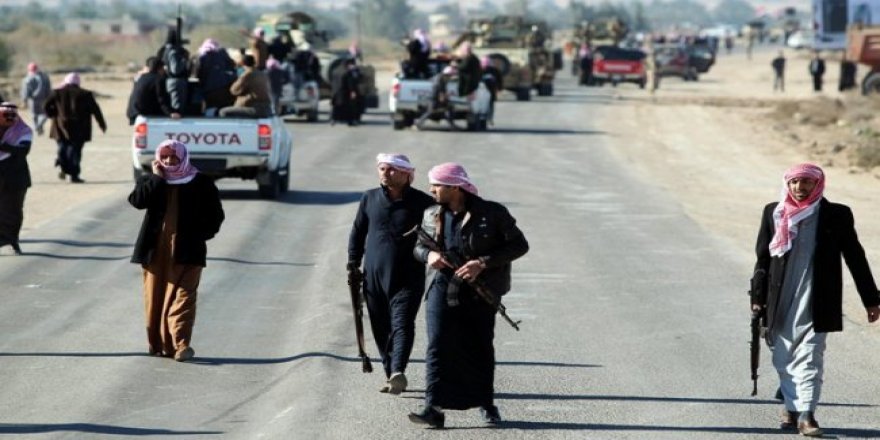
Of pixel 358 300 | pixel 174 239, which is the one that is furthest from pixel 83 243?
pixel 358 300

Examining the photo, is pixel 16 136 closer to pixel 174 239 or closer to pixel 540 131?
pixel 174 239

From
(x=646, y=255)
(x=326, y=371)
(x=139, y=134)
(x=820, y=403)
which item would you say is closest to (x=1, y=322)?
(x=326, y=371)

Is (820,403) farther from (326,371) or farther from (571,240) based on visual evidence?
(571,240)

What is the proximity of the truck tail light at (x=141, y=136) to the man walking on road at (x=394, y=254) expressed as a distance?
1310 cm

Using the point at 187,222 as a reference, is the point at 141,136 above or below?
below

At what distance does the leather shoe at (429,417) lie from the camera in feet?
33.5

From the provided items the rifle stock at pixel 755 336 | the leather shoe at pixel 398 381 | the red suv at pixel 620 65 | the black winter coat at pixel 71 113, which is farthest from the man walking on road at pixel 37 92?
the red suv at pixel 620 65

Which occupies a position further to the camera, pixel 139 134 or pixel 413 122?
pixel 413 122

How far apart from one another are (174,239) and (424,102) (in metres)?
26.4

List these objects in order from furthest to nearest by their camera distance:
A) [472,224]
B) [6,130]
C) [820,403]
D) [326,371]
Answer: [6,130]
[326,371]
[820,403]
[472,224]

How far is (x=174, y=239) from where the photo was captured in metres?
12.6

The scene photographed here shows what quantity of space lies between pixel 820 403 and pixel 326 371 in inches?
127

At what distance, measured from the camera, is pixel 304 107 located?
4191 centimetres

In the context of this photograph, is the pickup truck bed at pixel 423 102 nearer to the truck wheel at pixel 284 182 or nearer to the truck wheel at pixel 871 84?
the truck wheel at pixel 284 182
